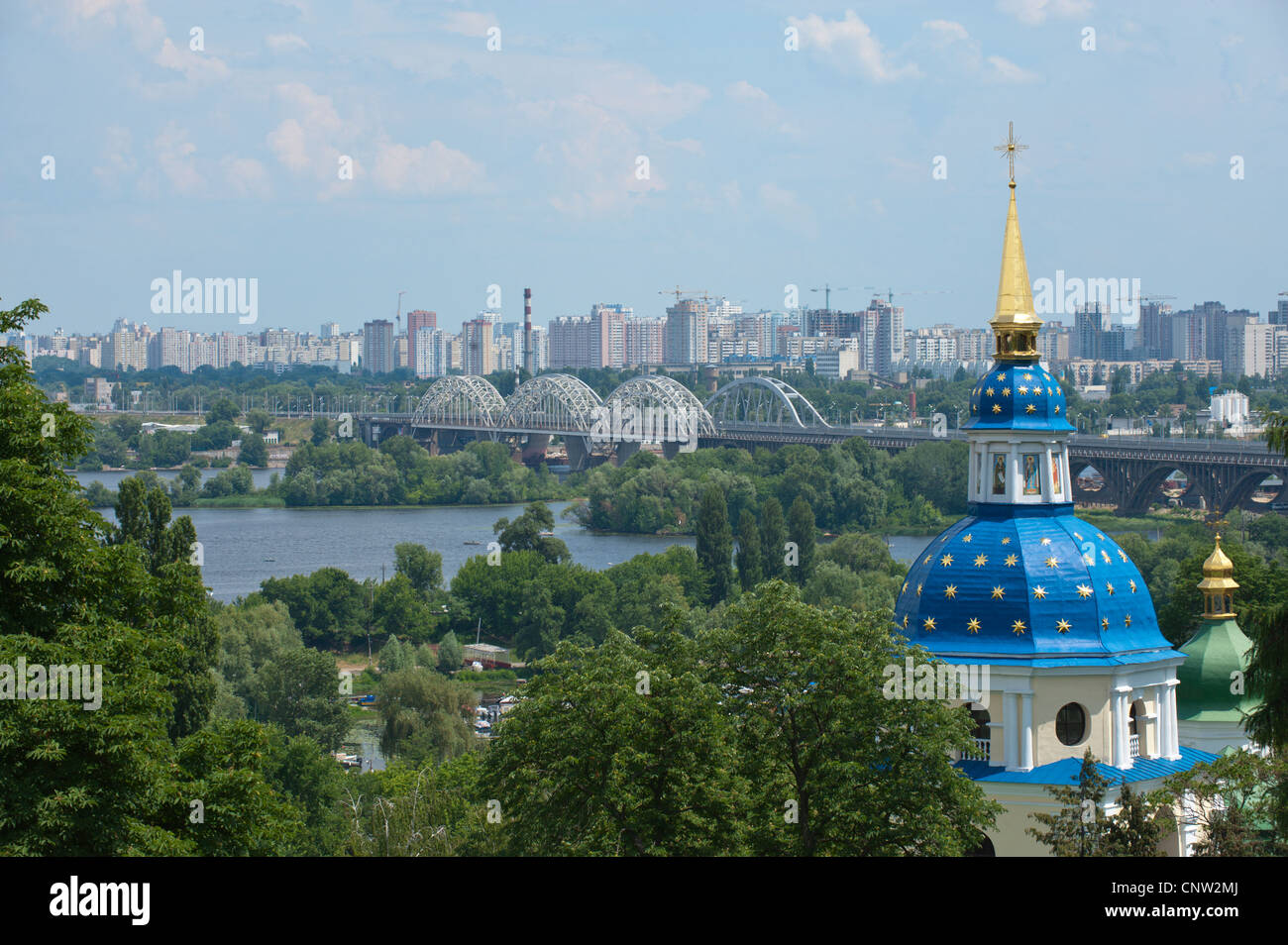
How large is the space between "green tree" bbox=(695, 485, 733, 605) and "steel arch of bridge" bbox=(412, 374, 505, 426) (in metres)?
74.1

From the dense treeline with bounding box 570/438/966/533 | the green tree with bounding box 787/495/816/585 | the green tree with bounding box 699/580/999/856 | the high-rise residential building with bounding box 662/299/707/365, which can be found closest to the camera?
the green tree with bounding box 699/580/999/856

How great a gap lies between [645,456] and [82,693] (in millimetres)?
79128

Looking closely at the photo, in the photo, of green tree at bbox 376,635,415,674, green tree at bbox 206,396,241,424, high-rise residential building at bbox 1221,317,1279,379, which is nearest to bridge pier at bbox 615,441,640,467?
green tree at bbox 206,396,241,424

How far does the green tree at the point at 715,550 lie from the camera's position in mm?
48938

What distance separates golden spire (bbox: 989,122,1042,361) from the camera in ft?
65.0

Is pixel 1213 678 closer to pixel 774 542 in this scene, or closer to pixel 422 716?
pixel 422 716

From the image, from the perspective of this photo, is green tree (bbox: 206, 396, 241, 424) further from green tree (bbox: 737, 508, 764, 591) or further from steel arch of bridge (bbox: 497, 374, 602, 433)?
green tree (bbox: 737, 508, 764, 591)

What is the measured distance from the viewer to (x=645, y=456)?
9025cm

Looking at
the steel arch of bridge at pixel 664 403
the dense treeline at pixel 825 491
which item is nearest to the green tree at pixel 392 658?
the dense treeline at pixel 825 491

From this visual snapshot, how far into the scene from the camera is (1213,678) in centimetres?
1989

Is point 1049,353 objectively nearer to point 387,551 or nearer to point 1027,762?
point 387,551

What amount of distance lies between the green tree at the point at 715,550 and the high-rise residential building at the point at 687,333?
467ft

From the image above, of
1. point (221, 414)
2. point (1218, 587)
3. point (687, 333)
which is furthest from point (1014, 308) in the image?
point (687, 333)
